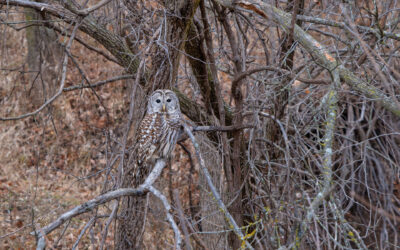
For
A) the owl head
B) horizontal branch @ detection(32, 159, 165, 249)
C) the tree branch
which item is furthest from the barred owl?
Answer: horizontal branch @ detection(32, 159, 165, 249)

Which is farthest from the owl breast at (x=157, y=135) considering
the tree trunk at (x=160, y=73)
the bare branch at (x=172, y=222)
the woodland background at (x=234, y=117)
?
the bare branch at (x=172, y=222)

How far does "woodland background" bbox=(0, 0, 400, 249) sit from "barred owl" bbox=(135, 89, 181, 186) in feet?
0.63

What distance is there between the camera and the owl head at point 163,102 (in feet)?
13.3

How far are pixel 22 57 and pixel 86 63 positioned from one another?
1735 mm

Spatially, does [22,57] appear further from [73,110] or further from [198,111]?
[198,111]

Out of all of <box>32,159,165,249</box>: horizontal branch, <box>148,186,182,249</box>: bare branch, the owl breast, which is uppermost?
the owl breast

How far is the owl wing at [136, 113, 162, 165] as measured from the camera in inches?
163

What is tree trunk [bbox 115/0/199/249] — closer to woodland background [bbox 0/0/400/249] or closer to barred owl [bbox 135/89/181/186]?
woodland background [bbox 0/0/400/249]

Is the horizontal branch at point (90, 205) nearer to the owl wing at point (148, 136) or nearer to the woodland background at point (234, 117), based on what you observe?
the woodland background at point (234, 117)

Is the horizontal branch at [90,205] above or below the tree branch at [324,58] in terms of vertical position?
below

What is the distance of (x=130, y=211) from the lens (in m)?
3.59

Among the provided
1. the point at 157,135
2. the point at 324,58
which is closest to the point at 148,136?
the point at 157,135

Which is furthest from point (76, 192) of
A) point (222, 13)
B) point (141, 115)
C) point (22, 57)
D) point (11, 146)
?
point (222, 13)

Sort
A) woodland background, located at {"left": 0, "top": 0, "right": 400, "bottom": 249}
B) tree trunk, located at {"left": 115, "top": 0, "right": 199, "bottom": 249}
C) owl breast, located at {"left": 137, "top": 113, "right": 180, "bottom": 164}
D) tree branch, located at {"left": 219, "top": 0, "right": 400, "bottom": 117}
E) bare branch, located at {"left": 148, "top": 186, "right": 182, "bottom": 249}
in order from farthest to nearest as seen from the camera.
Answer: owl breast, located at {"left": 137, "top": 113, "right": 180, "bottom": 164} < tree trunk, located at {"left": 115, "top": 0, "right": 199, "bottom": 249} < woodland background, located at {"left": 0, "top": 0, "right": 400, "bottom": 249} < tree branch, located at {"left": 219, "top": 0, "right": 400, "bottom": 117} < bare branch, located at {"left": 148, "top": 186, "right": 182, "bottom": 249}
